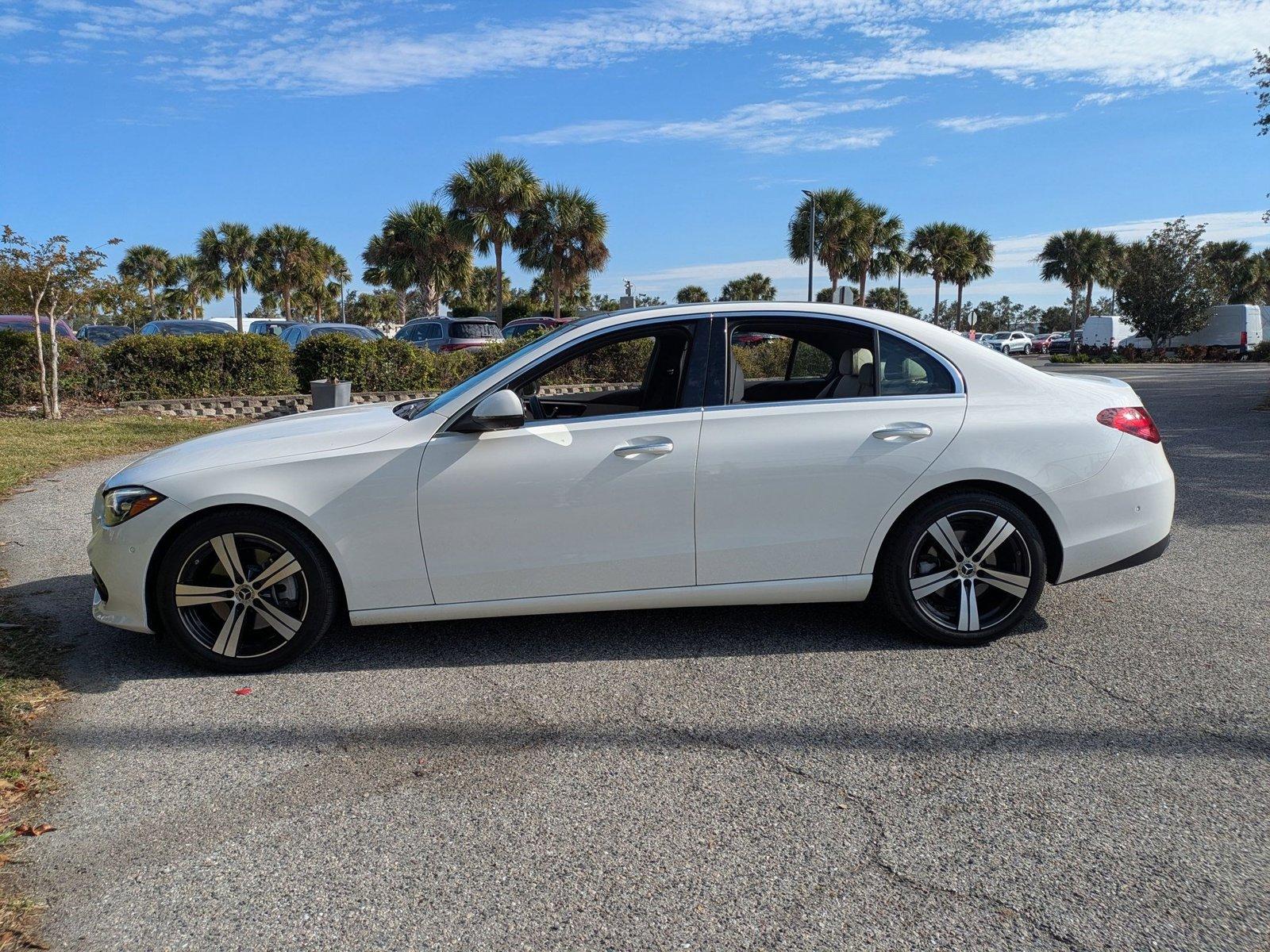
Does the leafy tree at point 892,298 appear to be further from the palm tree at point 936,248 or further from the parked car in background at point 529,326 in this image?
the parked car in background at point 529,326

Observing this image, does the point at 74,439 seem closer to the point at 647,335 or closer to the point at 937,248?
the point at 647,335

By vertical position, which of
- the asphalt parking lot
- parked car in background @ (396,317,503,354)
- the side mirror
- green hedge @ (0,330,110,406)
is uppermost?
parked car in background @ (396,317,503,354)

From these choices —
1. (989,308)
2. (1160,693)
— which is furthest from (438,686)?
(989,308)

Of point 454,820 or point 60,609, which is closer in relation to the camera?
point 454,820

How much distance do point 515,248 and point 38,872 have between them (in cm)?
4204

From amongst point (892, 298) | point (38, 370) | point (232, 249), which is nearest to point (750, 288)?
point (892, 298)

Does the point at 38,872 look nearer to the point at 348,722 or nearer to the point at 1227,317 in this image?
the point at 348,722

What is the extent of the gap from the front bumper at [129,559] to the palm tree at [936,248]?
57403mm

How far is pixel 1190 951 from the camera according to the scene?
7.25 feet

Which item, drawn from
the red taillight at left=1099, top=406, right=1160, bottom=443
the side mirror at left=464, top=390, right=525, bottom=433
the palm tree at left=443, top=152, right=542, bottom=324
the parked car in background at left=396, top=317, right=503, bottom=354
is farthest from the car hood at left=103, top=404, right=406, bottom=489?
the palm tree at left=443, top=152, right=542, bottom=324

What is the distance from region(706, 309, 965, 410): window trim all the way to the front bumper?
2332 millimetres

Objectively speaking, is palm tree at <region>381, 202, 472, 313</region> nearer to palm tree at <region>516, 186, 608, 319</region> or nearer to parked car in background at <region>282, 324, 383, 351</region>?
palm tree at <region>516, 186, 608, 319</region>

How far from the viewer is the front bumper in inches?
154

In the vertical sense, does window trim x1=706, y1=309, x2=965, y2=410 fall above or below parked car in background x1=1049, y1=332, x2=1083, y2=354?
below
